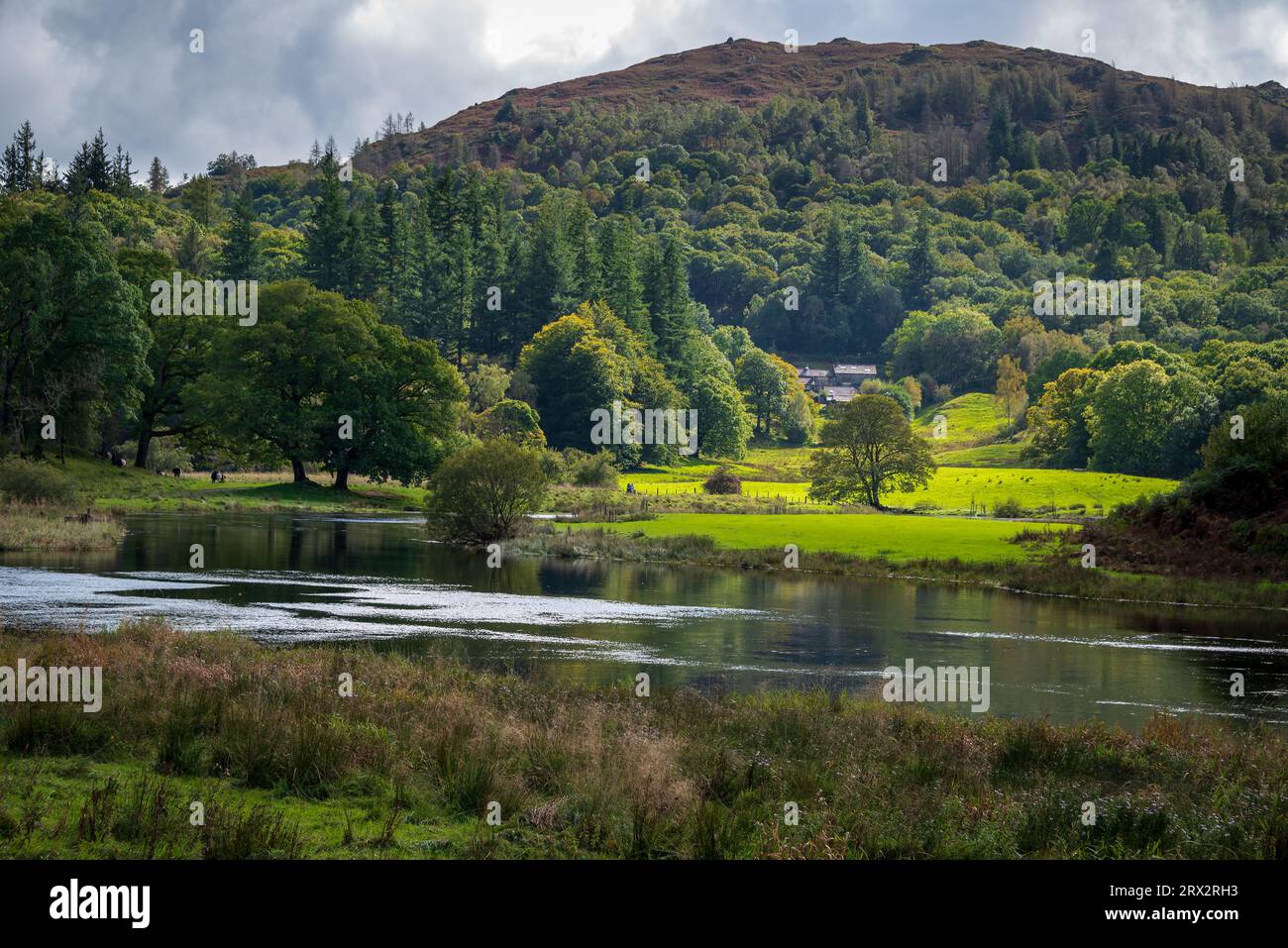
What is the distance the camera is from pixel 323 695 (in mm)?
18531

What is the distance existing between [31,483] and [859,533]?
42.7 m

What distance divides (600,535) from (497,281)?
304 ft

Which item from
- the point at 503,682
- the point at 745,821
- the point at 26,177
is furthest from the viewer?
the point at 26,177

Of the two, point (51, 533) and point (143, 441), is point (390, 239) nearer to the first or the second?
point (143, 441)

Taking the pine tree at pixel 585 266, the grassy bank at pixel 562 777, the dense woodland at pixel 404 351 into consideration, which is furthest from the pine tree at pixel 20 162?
the grassy bank at pixel 562 777

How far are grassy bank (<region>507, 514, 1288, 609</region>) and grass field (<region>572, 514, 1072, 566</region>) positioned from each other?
1.90ft

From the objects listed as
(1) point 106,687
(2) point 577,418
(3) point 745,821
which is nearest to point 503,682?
(1) point 106,687

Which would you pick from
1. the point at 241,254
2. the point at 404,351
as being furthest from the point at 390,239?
the point at 404,351

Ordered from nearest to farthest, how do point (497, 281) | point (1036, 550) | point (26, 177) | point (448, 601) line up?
point (448, 601)
point (1036, 550)
point (497, 281)
point (26, 177)

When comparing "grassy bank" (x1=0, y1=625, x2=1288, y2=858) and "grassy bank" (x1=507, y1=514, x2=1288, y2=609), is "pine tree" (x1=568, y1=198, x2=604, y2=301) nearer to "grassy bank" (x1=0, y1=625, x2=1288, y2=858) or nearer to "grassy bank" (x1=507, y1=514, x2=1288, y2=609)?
"grassy bank" (x1=507, y1=514, x2=1288, y2=609)

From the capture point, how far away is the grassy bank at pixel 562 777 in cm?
1202

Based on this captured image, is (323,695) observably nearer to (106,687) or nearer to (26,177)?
(106,687)

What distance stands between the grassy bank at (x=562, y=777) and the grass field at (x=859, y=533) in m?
40.8

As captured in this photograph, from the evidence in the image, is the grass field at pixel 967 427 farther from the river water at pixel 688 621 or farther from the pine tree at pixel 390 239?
the river water at pixel 688 621
